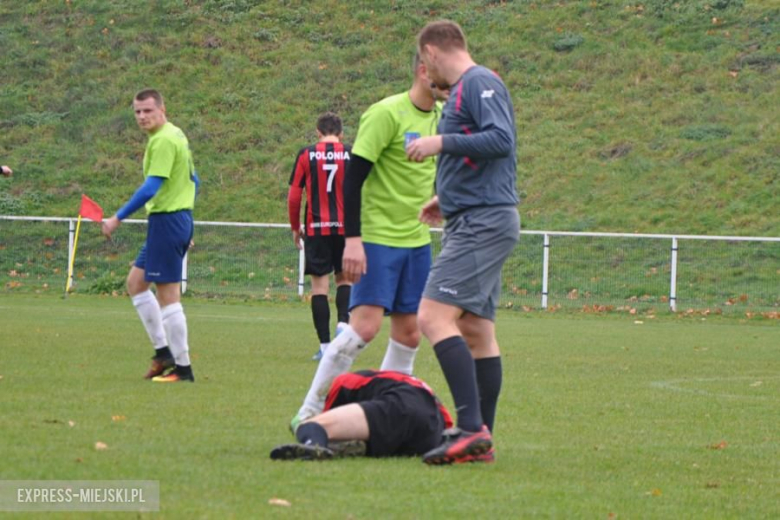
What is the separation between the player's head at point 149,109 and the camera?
10.0 m

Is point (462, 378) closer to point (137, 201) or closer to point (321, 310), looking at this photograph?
point (137, 201)

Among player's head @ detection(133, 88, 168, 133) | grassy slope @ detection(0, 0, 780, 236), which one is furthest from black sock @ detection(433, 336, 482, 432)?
grassy slope @ detection(0, 0, 780, 236)

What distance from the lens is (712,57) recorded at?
33.6m

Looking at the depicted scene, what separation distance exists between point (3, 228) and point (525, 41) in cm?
1482

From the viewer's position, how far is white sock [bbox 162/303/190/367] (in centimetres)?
1012

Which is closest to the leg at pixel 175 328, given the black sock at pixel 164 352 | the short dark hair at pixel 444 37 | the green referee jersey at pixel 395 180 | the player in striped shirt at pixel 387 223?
the black sock at pixel 164 352

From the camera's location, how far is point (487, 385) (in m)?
7.10

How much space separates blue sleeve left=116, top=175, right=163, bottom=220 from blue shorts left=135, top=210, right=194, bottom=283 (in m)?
0.27

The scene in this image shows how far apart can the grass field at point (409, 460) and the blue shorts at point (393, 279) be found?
33.4 inches

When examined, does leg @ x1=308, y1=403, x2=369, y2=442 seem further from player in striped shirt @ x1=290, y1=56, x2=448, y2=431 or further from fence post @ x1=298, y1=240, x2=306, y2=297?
fence post @ x1=298, y1=240, x2=306, y2=297

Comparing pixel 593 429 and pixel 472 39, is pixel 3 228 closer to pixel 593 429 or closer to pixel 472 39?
pixel 472 39

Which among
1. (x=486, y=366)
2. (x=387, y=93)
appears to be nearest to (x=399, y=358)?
(x=486, y=366)

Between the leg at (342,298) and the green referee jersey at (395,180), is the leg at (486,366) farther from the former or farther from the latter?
the leg at (342,298)

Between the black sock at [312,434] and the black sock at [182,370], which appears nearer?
the black sock at [312,434]
